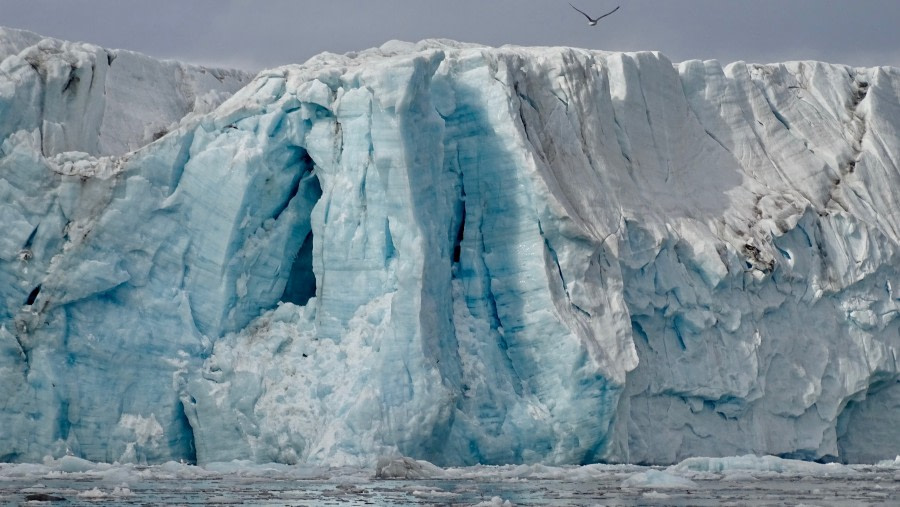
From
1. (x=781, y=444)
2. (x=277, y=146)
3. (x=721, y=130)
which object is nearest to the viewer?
(x=277, y=146)

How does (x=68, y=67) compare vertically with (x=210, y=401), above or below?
above

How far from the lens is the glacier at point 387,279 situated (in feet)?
61.7

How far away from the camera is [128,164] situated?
63.5 feet

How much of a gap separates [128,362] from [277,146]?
348cm

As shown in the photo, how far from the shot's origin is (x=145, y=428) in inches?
742

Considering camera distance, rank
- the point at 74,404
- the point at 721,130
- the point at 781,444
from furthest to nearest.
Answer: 1. the point at 721,130
2. the point at 781,444
3. the point at 74,404

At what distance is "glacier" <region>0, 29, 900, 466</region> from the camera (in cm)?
1881

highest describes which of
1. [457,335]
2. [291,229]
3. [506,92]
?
[506,92]

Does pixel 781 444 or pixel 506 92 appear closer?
pixel 506 92

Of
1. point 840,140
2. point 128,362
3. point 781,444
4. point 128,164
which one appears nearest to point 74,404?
point 128,362

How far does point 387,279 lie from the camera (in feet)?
63.4

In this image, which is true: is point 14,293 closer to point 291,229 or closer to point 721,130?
point 291,229

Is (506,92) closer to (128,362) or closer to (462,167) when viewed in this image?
(462,167)

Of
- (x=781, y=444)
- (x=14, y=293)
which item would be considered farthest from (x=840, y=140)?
(x=14, y=293)
